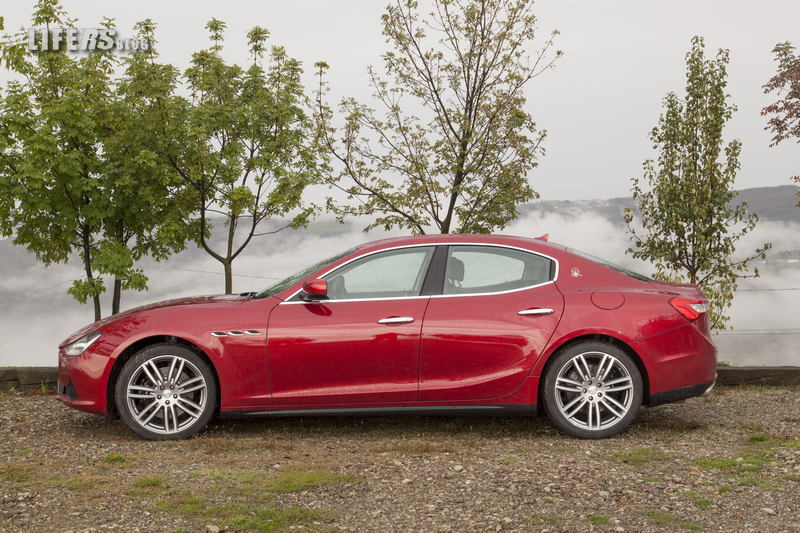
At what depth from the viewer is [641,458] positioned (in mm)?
6609

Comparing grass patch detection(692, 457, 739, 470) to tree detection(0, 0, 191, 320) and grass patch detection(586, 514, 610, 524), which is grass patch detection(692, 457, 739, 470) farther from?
tree detection(0, 0, 191, 320)

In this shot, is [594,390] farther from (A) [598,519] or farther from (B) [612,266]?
(A) [598,519]

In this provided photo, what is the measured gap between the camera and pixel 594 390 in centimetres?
730

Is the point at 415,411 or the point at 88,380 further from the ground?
the point at 88,380

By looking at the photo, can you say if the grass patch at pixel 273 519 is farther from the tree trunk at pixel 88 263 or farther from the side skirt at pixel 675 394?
the tree trunk at pixel 88 263

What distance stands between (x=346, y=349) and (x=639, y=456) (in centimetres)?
235

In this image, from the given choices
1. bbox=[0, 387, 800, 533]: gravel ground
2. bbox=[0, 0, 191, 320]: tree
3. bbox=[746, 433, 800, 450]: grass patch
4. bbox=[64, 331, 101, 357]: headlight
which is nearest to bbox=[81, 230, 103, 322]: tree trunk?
bbox=[0, 0, 191, 320]: tree

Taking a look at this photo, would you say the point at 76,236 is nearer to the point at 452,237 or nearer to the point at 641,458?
the point at 452,237

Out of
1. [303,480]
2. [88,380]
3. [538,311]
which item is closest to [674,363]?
[538,311]

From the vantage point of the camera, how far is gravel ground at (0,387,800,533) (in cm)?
523

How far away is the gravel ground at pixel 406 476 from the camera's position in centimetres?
523

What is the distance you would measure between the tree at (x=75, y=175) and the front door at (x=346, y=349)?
231 inches

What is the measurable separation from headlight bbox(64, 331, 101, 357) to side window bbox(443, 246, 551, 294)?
2.93 metres

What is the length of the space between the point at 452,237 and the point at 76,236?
781 centimetres
